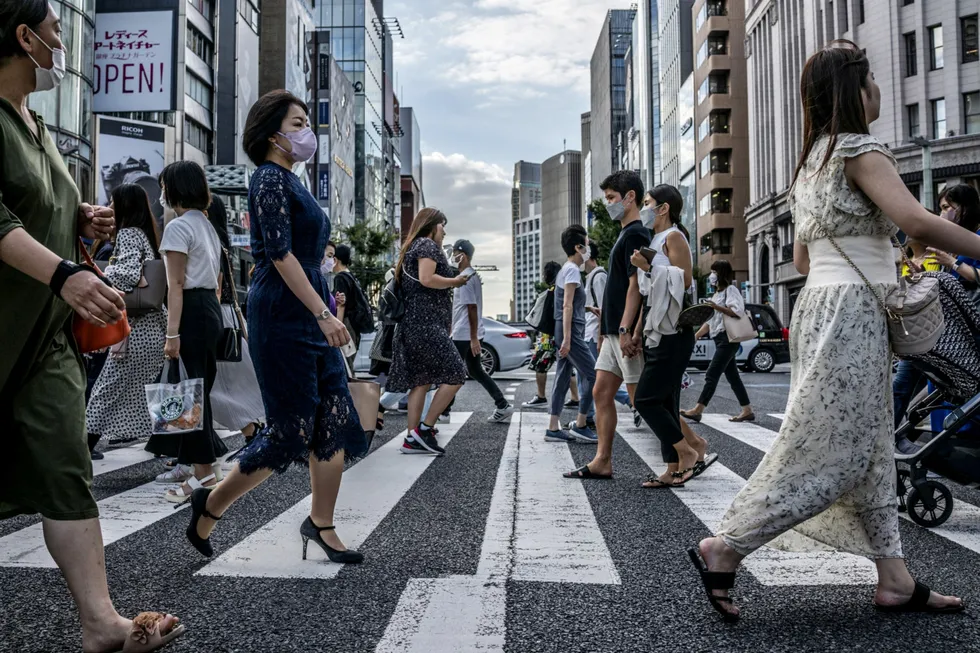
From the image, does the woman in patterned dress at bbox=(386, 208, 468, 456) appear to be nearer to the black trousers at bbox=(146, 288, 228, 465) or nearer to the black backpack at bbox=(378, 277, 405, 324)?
the black backpack at bbox=(378, 277, 405, 324)

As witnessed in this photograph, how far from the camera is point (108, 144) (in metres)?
34.3

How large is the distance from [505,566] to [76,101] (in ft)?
107

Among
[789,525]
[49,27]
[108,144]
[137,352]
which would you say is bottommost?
[789,525]

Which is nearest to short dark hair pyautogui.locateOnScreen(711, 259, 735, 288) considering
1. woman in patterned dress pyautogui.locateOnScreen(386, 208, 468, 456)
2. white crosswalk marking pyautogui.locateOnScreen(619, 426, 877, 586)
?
woman in patterned dress pyautogui.locateOnScreen(386, 208, 468, 456)

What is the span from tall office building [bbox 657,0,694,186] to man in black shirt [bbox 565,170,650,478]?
6722 centimetres

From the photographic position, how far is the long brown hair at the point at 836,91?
9.19 ft

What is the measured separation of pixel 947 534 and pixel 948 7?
38317 millimetres

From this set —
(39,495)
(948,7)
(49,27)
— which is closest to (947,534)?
(39,495)

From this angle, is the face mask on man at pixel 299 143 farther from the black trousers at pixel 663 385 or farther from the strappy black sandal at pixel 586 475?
the strappy black sandal at pixel 586 475

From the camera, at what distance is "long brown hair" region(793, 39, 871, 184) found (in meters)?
2.80

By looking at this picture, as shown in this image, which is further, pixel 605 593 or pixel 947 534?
pixel 947 534

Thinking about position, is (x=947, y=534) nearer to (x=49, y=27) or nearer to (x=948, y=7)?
(x=49, y=27)

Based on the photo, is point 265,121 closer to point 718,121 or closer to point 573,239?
point 573,239

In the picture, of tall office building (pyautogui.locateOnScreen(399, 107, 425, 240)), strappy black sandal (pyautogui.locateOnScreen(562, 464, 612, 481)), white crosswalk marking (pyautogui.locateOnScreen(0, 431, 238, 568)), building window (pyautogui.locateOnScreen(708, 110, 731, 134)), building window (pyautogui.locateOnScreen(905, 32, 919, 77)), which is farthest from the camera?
tall office building (pyautogui.locateOnScreen(399, 107, 425, 240))
